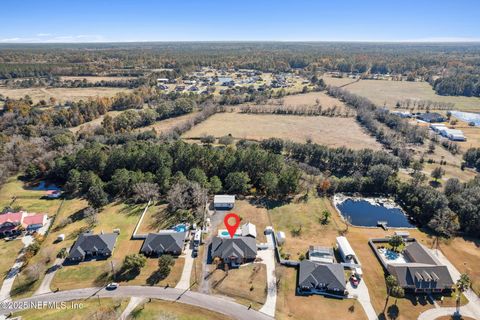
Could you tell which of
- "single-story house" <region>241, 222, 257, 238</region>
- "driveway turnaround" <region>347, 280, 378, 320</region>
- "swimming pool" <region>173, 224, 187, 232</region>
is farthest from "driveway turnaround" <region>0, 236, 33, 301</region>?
"driveway turnaround" <region>347, 280, 378, 320</region>

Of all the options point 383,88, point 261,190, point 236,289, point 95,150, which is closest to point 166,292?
point 236,289

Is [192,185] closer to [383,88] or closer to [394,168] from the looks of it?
[394,168]

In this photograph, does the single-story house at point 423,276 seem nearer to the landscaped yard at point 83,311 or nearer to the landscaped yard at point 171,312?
the landscaped yard at point 171,312

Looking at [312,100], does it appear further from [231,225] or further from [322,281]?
[322,281]

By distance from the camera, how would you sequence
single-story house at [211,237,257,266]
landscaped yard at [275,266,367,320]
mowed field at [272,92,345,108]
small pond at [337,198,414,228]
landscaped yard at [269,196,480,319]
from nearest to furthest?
landscaped yard at [275,266,367,320]
landscaped yard at [269,196,480,319]
single-story house at [211,237,257,266]
small pond at [337,198,414,228]
mowed field at [272,92,345,108]

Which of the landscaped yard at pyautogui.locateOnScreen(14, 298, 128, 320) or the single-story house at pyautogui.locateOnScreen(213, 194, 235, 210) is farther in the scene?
the single-story house at pyautogui.locateOnScreen(213, 194, 235, 210)

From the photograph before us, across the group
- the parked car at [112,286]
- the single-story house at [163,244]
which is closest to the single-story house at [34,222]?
the single-story house at [163,244]

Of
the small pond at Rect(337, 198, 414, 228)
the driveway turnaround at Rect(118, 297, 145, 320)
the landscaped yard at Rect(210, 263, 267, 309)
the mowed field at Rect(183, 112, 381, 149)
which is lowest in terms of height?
the small pond at Rect(337, 198, 414, 228)

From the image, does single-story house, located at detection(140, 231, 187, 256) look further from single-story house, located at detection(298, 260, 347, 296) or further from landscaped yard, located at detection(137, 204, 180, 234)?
single-story house, located at detection(298, 260, 347, 296)
